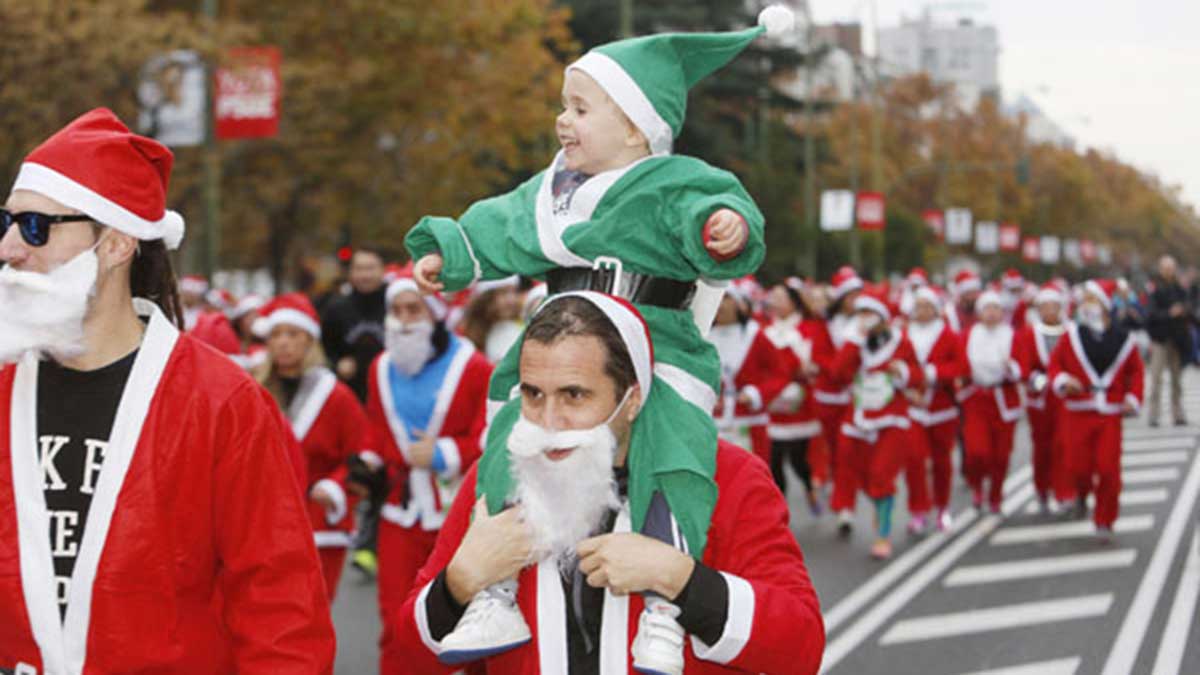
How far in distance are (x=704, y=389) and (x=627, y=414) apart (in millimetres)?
305

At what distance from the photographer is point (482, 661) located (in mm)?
3504

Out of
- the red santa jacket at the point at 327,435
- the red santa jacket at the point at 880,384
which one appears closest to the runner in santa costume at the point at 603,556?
the red santa jacket at the point at 327,435

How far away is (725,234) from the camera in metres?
3.36

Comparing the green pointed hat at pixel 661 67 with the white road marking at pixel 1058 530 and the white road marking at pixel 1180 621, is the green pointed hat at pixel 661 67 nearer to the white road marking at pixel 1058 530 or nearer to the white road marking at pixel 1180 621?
the white road marking at pixel 1180 621

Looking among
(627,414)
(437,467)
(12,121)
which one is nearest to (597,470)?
(627,414)

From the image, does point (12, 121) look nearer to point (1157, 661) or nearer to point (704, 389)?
point (1157, 661)

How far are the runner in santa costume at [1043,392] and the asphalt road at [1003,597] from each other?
41 cm

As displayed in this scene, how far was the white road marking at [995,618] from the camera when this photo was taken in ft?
31.5

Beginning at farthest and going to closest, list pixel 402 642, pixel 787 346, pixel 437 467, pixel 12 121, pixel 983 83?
1. pixel 983 83
2. pixel 12 121
3. pixel 787 346
4. pixel 437 467
5. pixel 402 642

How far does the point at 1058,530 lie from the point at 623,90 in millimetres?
11037

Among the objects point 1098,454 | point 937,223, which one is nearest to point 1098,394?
point 1098,454

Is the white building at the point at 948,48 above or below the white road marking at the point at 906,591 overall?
above

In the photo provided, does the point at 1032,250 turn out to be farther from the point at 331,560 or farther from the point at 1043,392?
the point at 331,560

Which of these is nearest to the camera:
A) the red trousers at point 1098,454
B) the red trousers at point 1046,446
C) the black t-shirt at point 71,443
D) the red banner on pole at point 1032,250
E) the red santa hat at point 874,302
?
the black t-shirt at point 71,443
